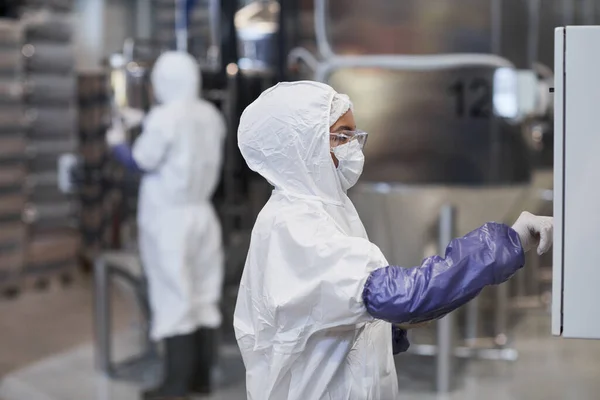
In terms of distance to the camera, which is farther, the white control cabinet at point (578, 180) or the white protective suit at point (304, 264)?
the white protective suit at point (304, 264)

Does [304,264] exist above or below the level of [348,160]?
below

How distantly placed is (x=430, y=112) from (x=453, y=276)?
1491 millimetres

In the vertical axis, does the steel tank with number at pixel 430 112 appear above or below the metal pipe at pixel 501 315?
above

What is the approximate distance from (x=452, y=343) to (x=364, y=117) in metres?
0.85

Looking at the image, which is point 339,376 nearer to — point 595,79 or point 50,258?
point 595,79

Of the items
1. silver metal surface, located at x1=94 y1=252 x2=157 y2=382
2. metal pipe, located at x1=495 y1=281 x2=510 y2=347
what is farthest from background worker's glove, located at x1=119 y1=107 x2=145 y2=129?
metal pipe, located at x1=495 y1=281 x2=510 y2=347

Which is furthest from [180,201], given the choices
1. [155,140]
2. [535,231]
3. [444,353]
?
[535,231]

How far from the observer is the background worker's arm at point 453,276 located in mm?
1170

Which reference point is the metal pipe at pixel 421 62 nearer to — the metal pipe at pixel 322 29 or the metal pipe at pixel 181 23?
the metal pipe at pixel 322 29

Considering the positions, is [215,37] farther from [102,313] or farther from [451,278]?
[451,278]

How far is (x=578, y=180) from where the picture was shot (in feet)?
3.70

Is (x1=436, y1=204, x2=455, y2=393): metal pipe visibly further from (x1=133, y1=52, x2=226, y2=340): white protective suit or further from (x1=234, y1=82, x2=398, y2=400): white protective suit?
(x1=234, y1=82, x2=398, y2=400): white protective suit

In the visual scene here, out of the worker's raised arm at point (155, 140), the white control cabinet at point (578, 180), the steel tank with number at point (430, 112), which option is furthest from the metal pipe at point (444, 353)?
the white control cabinet at point (578, 180)

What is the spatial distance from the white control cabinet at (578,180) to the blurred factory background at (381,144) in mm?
1130
